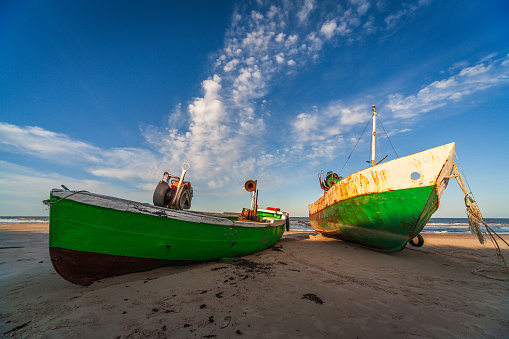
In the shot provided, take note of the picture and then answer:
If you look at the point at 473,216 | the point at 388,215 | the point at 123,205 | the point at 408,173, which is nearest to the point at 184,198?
the point at 123,205

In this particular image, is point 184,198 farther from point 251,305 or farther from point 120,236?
point 251,305

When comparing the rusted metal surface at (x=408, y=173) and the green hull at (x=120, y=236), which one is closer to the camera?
the green hull at (x=120, y=236)

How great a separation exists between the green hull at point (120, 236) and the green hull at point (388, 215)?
5.75 m

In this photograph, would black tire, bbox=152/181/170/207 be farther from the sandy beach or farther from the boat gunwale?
the sandy beach

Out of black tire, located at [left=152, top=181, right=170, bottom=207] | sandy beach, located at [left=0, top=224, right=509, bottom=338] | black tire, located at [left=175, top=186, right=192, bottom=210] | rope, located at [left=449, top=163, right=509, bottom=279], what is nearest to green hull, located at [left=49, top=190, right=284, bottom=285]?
sandy beach, located at [left=0, top=224, right=509, bottom=338]

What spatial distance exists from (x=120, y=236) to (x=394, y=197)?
26.1ft

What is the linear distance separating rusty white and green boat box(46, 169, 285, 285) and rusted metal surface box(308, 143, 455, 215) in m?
6.02

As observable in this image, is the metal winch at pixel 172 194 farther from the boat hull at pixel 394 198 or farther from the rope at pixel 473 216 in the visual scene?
the rope at pixel 473 216

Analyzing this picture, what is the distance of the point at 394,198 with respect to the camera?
6.36 m

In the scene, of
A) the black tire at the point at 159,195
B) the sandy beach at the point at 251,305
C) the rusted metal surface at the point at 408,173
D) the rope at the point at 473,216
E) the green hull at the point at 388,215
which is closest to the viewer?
the sandy beach at the point at 251,305

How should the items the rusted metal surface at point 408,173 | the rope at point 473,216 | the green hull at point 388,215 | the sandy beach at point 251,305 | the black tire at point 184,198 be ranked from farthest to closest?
1. the green hull at point 388,215
2. the rusted metal surface at point 408,173
3. the black tire at point 184,198
4. the rope at point 473,216
5. the sandy beach at point 251,305

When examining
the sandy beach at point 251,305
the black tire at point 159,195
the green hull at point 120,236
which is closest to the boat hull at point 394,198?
the sandy beach at point 251,305

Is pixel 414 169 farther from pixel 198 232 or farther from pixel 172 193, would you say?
pixel 172 193

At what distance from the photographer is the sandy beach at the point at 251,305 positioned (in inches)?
90.0
